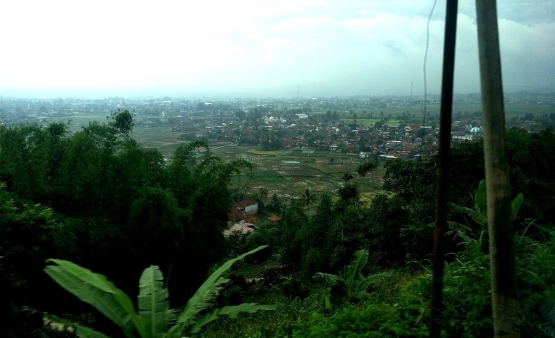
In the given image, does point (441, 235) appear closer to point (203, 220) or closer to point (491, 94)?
point (491, 94)

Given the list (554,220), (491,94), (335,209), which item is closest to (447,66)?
(491,94)

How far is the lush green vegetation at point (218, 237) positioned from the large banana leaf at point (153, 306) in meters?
0.07

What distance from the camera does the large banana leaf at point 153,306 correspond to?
9.93ft

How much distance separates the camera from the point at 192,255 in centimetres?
922

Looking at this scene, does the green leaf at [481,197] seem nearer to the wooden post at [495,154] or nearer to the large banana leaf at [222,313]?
the wooden post at [495,154]

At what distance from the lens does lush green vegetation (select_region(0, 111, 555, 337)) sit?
3518 mm

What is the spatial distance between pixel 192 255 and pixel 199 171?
1.96 meters

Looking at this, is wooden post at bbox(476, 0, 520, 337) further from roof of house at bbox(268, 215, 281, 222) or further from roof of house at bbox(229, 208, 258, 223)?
roof of house at bbox(229, 208, 258, 223)

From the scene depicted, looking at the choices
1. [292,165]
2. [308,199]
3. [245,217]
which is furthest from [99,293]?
[292,165]

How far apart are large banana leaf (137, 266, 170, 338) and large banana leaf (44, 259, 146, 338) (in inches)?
3.8

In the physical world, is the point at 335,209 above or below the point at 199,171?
below

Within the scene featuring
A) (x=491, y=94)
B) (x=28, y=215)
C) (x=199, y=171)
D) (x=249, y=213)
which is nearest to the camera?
(x=491, y=94)

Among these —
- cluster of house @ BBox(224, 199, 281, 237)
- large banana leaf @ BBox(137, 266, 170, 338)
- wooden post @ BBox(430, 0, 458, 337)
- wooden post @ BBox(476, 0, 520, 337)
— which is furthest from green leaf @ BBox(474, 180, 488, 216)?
cluster of house @ BBox(224, 199, 281, 237)

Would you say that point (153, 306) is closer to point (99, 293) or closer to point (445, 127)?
point (99, 293)
